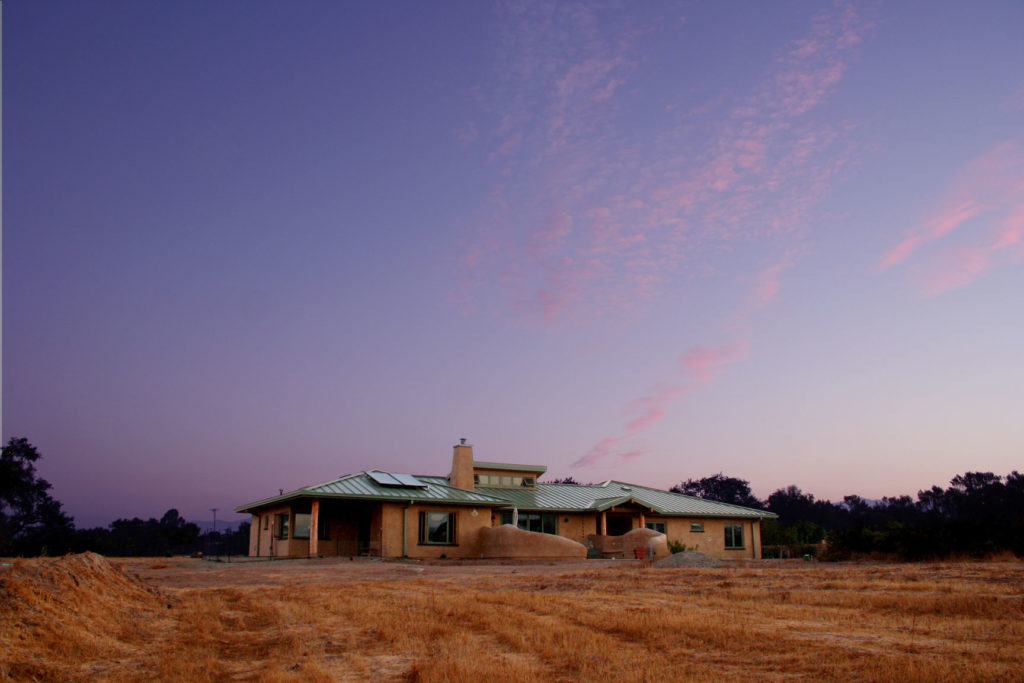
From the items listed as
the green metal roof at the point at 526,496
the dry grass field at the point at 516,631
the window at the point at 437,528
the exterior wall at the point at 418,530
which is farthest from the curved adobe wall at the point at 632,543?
the dry grass field at the point at 516,631

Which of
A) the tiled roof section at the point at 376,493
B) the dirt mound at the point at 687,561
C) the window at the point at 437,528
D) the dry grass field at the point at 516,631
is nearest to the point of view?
the dry grass field at the point at 516,631

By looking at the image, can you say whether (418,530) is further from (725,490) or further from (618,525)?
(725,490)

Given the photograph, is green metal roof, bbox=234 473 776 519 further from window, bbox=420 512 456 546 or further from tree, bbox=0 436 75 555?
tree, bbox=0 436 75 555

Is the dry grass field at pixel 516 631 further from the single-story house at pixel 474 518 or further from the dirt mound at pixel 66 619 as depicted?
the single-story house at pixel 474 518

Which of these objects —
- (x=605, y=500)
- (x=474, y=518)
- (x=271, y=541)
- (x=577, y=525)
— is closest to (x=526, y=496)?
(x=577, y=525)

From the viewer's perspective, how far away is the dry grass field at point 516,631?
22.2 feet

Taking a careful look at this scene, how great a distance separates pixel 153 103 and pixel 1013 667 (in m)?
22.2

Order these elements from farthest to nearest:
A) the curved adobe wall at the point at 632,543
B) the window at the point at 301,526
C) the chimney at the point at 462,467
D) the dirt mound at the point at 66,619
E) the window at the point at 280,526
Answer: the chimney at the point at 462,467
the curved adobe wall at the point at 632,543
the window at the point at 280,526
the window at the point at 301,526
the dirt mound at the point at 66,619

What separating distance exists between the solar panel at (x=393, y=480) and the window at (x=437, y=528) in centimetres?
158

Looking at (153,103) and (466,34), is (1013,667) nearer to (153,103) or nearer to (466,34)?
(466,34)

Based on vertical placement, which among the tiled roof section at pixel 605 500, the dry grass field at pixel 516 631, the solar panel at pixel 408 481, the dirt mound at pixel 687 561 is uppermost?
the solar panel at pixel 408 481

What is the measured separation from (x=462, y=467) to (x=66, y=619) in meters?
28.4

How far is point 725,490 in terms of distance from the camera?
3797 inches

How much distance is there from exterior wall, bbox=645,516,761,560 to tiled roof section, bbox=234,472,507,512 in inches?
448
